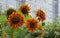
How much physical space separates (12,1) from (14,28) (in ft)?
3.08

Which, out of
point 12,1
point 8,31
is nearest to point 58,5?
point 12,1

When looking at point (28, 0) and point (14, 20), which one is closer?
point (14, 20)

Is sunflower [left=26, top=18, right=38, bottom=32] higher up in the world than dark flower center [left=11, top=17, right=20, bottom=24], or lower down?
lower down

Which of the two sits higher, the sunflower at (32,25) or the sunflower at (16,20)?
the sunflower at (16,20)

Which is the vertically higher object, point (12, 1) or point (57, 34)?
point (12, 1)

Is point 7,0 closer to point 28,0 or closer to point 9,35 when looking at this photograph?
point 28,0

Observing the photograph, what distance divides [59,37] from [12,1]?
0.86 meters

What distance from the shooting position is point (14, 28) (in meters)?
0.58

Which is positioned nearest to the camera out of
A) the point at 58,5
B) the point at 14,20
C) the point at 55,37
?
the point at 14,20

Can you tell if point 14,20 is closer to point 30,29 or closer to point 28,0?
point 30,29

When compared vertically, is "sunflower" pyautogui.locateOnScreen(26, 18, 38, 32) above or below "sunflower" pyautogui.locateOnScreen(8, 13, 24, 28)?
below

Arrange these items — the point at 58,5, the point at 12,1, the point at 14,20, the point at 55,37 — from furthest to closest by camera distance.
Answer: the point at 58,5, the point at 12,1, the point at 55,37, the point at 14,20

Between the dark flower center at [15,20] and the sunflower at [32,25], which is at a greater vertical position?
the dark flower center at [15,20]

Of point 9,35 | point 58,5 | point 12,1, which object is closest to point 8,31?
point 9,35
